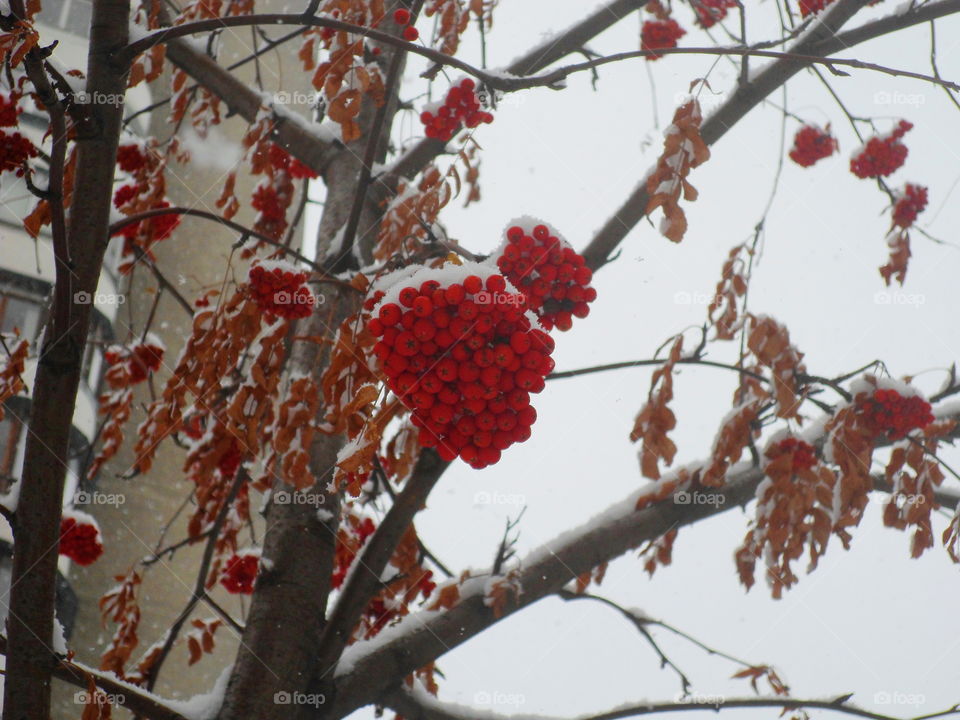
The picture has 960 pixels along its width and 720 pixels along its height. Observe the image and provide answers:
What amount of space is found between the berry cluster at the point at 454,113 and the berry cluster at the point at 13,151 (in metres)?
1.30

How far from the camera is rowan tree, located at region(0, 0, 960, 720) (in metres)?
1.63

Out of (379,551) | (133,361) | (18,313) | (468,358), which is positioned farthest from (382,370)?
(18,313)

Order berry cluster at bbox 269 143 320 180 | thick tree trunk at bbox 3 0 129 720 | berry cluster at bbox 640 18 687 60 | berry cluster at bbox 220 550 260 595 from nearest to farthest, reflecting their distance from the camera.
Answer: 1. thick tree trunk at bbox 3 0 129 720
2. berry cluster at bbox 220 550 260 595
3. berry cluster at bbox 269 143 320 180
4. berry cluster at bbox 640 18 687 60

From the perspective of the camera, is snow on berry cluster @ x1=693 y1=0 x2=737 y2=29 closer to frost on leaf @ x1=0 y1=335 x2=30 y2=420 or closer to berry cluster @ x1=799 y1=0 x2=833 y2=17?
berry cluster @ x1=799 y1=0 x2=833 y2=17

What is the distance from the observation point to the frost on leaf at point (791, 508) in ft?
8.47

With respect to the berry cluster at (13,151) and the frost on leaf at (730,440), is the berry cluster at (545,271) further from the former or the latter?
the berry cluster at (13,151)

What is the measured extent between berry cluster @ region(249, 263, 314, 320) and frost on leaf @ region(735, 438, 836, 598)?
152 cm

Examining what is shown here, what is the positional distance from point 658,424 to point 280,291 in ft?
4.04

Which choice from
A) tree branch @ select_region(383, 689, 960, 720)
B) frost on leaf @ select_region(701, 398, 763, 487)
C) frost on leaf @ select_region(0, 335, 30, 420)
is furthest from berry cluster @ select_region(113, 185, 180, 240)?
frost on leaf @ select_region(701, 398, 763, 487)

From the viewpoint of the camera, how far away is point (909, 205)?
3.41 meters

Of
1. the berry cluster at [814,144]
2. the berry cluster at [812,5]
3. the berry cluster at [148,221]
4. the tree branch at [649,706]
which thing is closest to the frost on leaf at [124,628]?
the tree branch at [649,706]

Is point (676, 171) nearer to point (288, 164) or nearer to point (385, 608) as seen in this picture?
point (385, 608)

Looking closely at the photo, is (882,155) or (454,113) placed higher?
(882,155)

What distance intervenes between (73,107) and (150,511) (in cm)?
1147
